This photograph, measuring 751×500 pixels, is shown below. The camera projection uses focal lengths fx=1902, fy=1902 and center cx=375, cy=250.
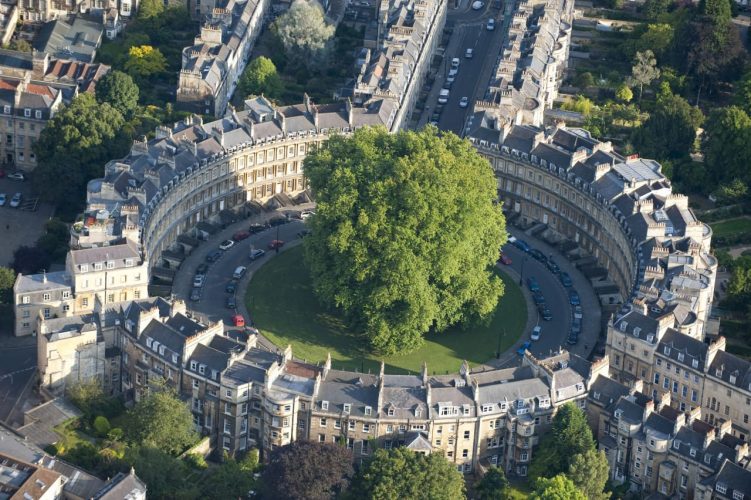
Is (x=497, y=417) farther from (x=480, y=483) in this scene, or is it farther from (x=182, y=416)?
(x=182, y=416)

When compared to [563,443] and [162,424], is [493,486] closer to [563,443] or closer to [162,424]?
[563,443]

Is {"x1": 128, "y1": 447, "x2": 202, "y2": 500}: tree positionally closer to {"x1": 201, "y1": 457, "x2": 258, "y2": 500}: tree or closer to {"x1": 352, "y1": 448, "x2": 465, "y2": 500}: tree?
{"x1": 201, "y1": 457, "x2": 258, "y2": 500}: tree

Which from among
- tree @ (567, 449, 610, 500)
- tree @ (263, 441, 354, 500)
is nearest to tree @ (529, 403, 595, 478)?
tree @ (567, 449, 610, 500)

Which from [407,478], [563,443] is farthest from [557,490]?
[407,478]

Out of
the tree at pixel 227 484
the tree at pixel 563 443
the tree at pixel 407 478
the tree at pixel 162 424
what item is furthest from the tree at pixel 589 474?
the tree at pixel 162 424

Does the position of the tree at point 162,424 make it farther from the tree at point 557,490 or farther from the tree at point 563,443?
the tree at point 557,490

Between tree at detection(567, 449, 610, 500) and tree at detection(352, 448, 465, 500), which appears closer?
tree at detection(352, 448, 465, 500)
